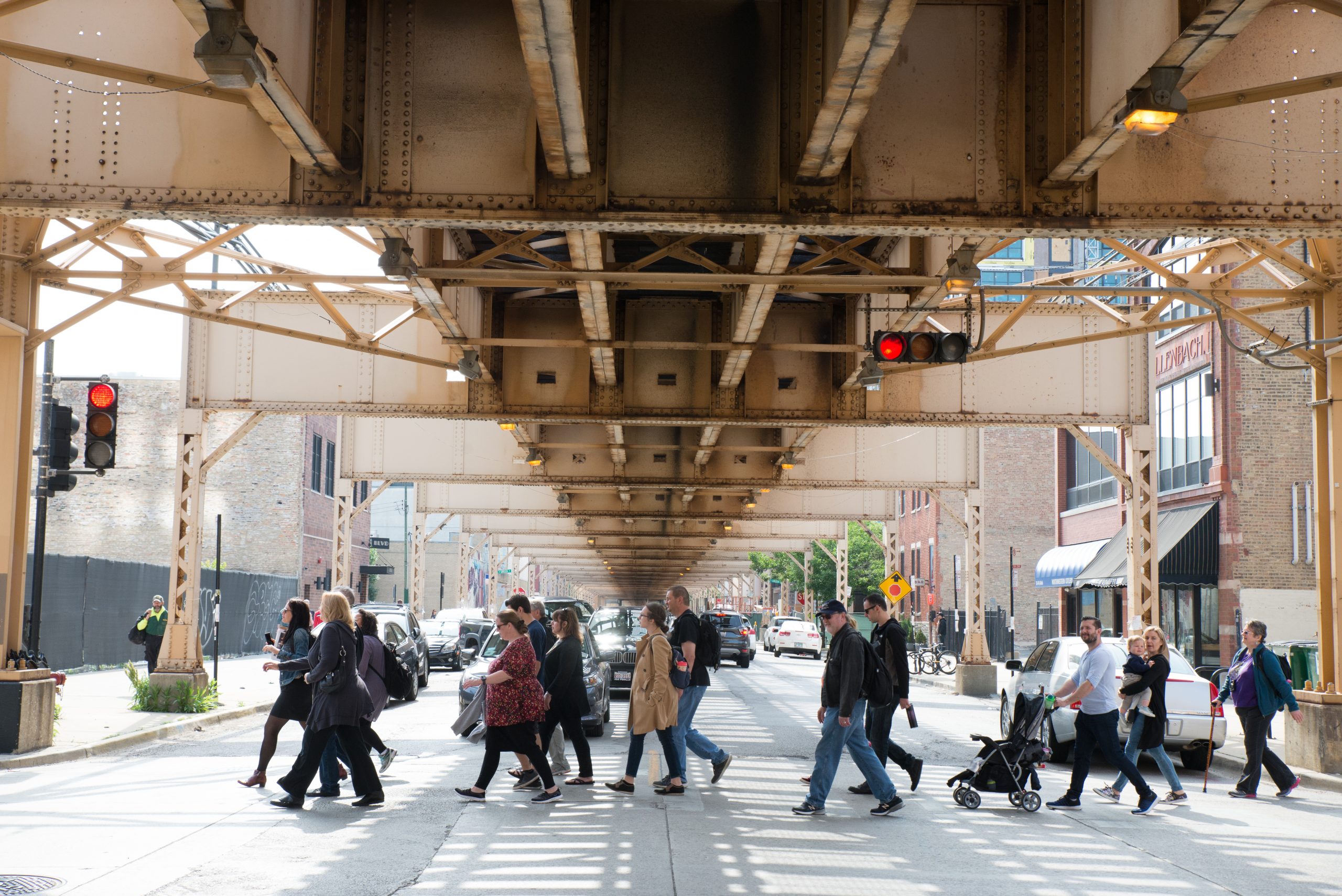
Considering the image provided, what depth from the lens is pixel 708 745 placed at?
43.9 feet

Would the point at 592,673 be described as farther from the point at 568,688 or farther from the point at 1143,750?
the point at 1143,750

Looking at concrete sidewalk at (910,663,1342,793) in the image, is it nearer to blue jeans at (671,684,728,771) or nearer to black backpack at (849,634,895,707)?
black backpack at (849,634,895,707)

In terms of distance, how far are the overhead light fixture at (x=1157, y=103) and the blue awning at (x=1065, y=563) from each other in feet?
114

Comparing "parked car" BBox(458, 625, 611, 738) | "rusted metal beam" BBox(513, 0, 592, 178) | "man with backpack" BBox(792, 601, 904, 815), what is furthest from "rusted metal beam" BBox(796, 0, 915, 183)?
"parked car" BBox(458, 625, 611, 738)

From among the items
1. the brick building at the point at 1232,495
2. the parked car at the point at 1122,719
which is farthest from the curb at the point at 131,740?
the brick building at the point at 1232,495

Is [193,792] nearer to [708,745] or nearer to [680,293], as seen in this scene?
[708,745]

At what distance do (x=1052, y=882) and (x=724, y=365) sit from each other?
10.3 m

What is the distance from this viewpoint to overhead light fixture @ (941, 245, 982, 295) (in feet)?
40.9

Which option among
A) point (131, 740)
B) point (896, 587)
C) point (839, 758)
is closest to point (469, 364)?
point (131, 740)

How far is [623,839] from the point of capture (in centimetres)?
1018

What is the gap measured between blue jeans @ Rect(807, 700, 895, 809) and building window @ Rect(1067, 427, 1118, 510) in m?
32.1

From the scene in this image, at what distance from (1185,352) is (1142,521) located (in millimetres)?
15864

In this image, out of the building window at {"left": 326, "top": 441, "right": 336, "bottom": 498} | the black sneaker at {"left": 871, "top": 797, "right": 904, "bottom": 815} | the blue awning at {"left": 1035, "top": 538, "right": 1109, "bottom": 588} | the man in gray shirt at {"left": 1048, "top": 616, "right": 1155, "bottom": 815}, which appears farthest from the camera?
the building window at {"left": 326, "top": 441, "right": 336, "bottom": 498}

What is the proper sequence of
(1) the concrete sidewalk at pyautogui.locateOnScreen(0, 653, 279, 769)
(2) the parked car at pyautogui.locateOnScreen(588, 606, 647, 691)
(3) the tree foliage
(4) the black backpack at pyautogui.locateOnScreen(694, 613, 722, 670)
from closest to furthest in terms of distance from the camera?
(4) the black backpack at pyautogui.locateOnScreen(694, 613, 722, 670) → (1) the concrete sidewalk at pyautogui.locateOnScreen(0, 653, 279, 769) → (2) the parked car at pyautogui.locateOnScreen(588, 606, 647, 691) → (3) the tree foliage
